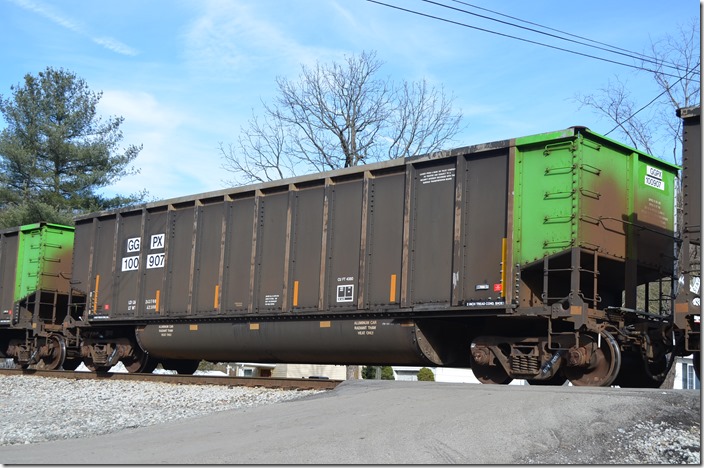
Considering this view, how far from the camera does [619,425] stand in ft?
24.6

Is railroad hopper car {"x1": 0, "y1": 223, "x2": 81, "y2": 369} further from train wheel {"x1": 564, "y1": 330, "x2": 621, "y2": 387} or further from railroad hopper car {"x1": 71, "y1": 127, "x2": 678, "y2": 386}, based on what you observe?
train wheel {"x1": 564, "y1": 330, "x2": 621, "y2": 387}

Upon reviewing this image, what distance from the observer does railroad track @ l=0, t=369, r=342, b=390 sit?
13.5 meters

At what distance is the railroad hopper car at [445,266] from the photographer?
11.8 metres

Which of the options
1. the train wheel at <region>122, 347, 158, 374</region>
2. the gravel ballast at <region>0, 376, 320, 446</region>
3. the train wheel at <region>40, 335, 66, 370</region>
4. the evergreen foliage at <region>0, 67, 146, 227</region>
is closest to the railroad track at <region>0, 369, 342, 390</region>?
the gravel ballast at <region>0, 376, 320, 446</region>

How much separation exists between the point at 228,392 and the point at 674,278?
7666 millimetres

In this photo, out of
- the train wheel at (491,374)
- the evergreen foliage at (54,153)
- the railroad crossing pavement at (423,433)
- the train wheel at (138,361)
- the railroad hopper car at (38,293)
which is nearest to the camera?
the railroad crossing pavement at (423,433)

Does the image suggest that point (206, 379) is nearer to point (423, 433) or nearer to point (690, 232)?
point (423, 433)

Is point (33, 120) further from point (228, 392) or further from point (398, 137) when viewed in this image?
point (228, 392)

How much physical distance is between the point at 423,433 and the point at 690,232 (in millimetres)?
4584

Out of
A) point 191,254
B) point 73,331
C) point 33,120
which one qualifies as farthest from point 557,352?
point 33,120

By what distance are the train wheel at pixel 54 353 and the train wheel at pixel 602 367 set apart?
43.2 feet

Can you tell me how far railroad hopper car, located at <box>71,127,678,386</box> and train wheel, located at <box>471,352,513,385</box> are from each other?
0.07 feet

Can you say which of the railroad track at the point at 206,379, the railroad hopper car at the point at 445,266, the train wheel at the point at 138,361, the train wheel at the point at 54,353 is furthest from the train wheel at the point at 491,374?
the train wheel at the point at 54,353

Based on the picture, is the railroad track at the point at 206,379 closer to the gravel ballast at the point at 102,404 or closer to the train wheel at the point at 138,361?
the gravel ballast at the point at 102,404
